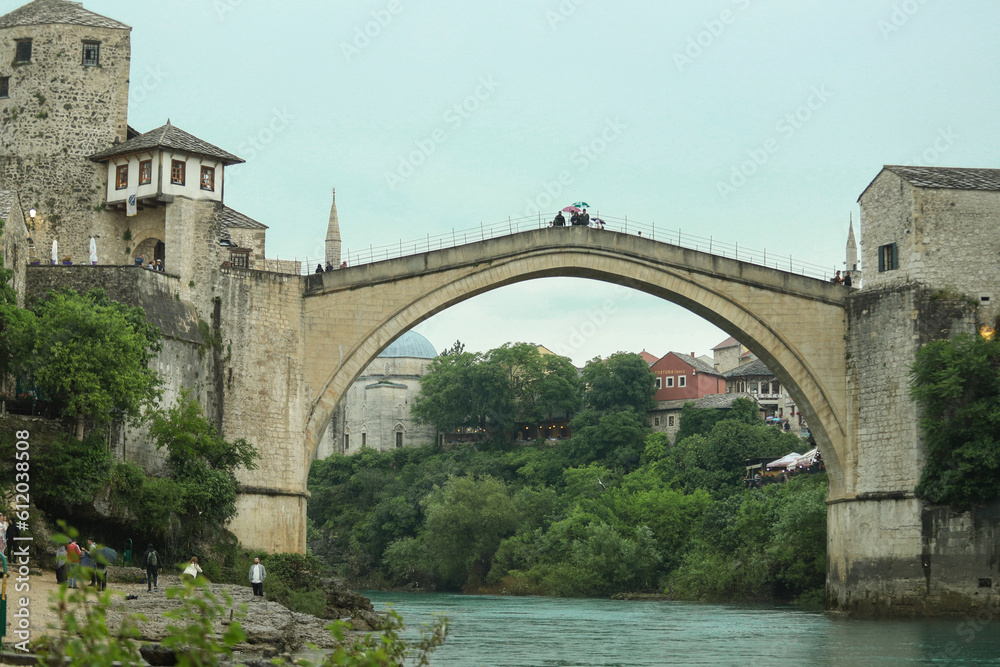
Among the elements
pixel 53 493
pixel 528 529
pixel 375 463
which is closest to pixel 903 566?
pixel 53 493

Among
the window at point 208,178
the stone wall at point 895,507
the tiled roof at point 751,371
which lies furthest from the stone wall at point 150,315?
the tiled roof at point 751,371

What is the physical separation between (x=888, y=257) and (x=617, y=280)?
25.2 ft

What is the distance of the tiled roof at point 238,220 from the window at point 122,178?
20.4 ft

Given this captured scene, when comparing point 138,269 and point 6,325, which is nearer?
point 6,325

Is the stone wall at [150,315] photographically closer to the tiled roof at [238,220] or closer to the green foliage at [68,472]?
the green foliage at [68,472]

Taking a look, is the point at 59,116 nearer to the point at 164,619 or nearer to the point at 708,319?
the point at 708,319

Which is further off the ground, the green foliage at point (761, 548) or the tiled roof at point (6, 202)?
the tiled roof at point (6, 202)

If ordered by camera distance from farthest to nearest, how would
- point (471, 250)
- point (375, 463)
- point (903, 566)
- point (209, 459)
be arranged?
point (375, 463)
point (471, 250)
point (903, 566)
point (209, 459)

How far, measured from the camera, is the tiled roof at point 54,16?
119 feet

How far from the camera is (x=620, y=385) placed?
3378 inches

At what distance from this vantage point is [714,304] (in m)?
38.1

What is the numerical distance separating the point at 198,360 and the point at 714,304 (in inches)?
572

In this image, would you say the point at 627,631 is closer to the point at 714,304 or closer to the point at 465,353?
the point at 714,304

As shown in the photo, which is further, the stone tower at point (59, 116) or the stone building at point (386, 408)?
the stone building at point (386, 408)
